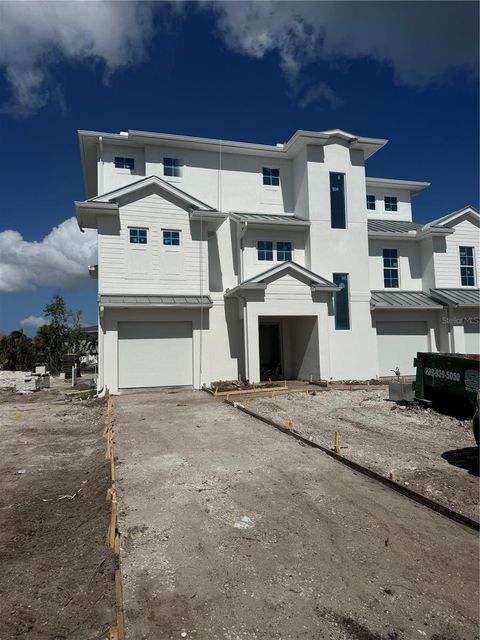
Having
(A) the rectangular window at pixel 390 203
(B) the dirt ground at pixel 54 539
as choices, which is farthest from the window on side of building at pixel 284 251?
(B) the dirt ground at pixel 54 539

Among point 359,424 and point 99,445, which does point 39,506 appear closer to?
point 99,445

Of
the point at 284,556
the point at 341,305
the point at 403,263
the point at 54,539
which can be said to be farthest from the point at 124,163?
the point at 284,556

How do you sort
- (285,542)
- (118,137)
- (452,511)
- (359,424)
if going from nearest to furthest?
(285,542)
(452,511)
(359,424)
(118,137)

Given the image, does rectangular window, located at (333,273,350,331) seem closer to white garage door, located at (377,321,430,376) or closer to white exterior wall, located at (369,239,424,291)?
white garage door, located at (377,321,430,376)

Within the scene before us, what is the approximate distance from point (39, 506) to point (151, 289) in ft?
42.2

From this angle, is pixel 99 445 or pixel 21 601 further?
pixel 99 445

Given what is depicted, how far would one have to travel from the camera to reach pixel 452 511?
5715 mm

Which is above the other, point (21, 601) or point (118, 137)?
point (118, 137)

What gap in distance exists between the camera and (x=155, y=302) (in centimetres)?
1820

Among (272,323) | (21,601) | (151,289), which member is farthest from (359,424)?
(272,323)

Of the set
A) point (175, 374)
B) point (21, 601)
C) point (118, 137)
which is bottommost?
point (21, 601)

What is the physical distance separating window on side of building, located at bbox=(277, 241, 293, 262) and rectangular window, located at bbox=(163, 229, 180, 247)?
4726 millimetres

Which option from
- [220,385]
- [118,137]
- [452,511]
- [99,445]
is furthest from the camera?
[118,137]

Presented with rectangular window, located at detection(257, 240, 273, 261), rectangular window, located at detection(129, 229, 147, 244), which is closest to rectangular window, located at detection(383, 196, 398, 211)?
rectangular window, located at detection(257, 240, 273, 261)
